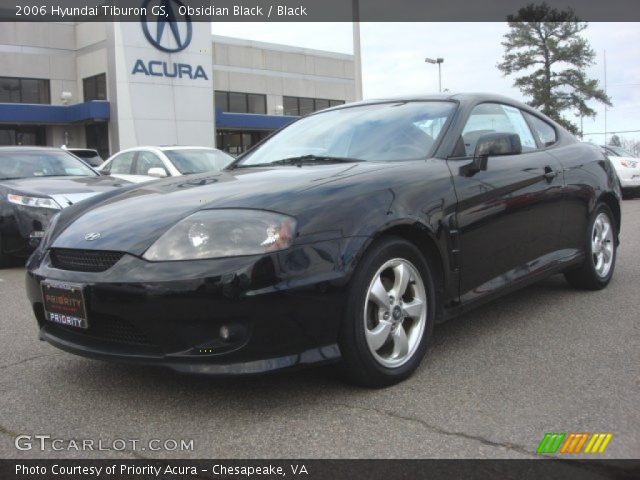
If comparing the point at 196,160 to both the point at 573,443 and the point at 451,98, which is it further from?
the point at 573,443

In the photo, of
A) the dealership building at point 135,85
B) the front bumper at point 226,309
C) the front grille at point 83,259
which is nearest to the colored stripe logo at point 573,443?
the front bumper at point 226,309

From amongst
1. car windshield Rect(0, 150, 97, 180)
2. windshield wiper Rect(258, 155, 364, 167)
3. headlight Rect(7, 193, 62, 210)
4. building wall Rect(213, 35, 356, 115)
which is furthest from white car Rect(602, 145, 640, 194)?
building wall Rect(213, 35, 356, 115)

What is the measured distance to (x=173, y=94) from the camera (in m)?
25.7

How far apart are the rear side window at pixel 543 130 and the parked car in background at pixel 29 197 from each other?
4.48 metres

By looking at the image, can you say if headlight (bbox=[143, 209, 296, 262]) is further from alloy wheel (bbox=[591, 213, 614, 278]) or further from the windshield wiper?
alloy wheel (bbox=[591, 213, 614, 278])

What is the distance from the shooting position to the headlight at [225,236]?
8.65 ft

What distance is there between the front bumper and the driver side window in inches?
53.7

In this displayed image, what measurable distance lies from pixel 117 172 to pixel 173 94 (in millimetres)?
15846

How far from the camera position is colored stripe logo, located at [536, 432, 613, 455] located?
93.2 inches

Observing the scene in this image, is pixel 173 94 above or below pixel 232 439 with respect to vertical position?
above

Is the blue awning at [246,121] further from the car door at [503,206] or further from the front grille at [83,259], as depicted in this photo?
the front grille at [83,259]

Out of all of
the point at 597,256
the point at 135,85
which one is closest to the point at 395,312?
the point at 597,256

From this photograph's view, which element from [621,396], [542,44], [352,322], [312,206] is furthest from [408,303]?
[542,44]

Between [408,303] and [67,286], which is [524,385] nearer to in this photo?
[408,303]
